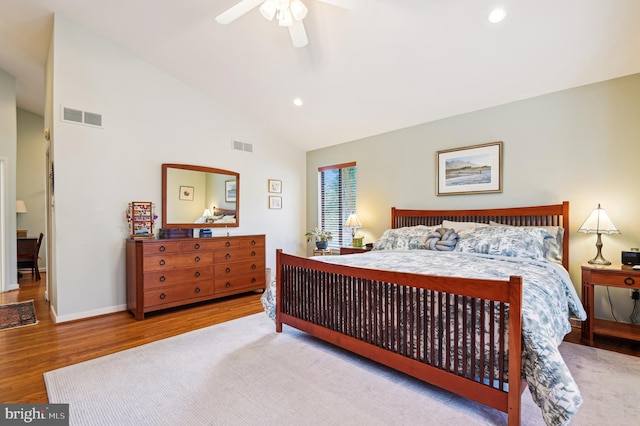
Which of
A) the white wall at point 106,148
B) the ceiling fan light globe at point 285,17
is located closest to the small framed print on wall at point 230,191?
the white wall at point 106,148

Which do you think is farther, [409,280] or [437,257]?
[437,257]

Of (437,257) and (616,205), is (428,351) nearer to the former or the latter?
(437,257)

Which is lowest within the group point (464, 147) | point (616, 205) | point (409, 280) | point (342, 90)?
point (409, 280)

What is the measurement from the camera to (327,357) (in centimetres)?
252

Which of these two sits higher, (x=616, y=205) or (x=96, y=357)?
(x=616, y=205)

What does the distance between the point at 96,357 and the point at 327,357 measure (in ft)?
6.31

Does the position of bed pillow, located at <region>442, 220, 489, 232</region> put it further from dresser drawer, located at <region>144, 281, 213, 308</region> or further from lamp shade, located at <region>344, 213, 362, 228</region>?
dresser drawer, located at <region>144, 281, 213, 308</region>

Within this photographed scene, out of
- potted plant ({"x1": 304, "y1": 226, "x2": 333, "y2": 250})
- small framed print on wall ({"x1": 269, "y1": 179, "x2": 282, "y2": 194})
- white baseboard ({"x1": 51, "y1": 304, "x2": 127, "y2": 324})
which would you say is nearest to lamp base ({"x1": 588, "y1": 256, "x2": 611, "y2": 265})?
potted plant ({"x1": 304, "y1": 226, "x2": 333, "y2": 250})

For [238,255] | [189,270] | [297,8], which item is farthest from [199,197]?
[297,8]

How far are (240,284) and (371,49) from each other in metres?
3.52

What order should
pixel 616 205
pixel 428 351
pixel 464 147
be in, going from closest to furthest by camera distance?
pixel 428 351 < pixel 616 205 < pixel 464 147

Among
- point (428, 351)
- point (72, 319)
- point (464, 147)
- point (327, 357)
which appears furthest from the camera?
point (464, 147)

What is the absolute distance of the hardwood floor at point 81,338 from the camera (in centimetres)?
221

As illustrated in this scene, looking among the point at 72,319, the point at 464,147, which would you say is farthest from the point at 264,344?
the point at 464,147
